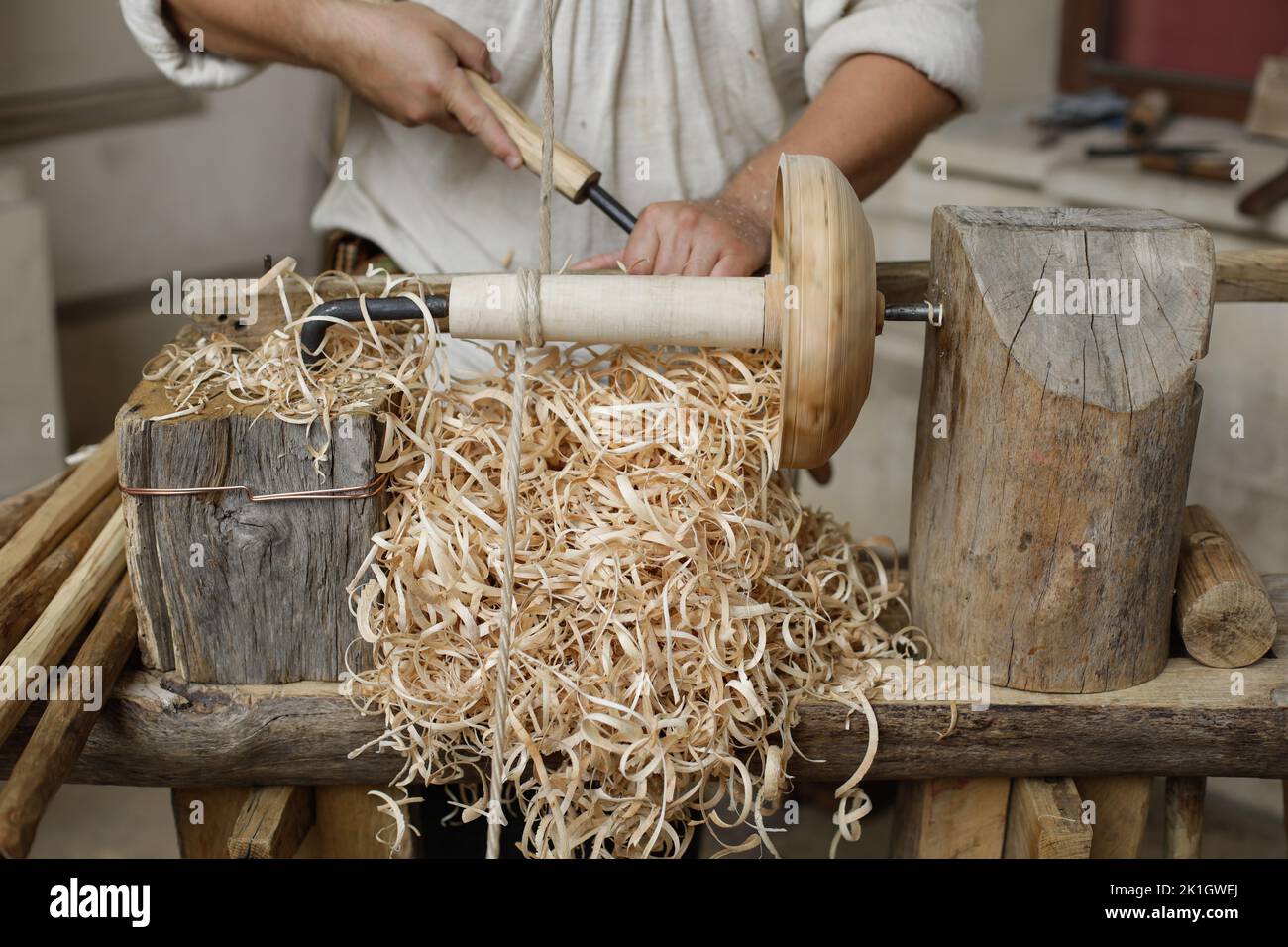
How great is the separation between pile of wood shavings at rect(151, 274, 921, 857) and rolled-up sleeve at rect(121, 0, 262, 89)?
1.36 feet

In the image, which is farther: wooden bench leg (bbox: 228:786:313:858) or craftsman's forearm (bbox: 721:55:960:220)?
craftsman's forearm (bbox: 721:55:960:220)

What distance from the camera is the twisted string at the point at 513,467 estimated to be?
91 cm

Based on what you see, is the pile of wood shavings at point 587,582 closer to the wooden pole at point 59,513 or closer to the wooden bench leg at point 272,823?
the wooden bench leg at point 272,823

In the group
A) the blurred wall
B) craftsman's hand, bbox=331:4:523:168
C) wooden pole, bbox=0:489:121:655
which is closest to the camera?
wooden pole, bbox=0:489:121:655

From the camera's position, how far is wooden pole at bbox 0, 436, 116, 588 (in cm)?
121

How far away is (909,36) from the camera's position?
4.33ft

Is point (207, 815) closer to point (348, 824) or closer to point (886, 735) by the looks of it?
point (348, 824)

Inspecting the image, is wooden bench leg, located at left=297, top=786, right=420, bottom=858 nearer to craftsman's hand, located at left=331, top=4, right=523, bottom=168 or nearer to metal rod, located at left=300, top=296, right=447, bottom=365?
metal rod, located at left=300, top=296, right=447, bottom=365

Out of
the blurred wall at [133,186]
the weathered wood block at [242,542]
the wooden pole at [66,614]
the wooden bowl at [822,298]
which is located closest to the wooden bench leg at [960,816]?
the wooden bowl at [822,298]

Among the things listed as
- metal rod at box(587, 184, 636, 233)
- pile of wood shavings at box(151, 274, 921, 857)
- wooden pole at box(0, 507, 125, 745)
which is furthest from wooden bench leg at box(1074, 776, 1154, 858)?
wooden pole at box(0, 507, 125, 745)

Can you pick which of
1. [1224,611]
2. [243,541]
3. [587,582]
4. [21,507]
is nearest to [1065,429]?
[1224,611]

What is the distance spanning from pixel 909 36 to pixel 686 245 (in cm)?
39

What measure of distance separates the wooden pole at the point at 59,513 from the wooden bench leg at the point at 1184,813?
1.16m

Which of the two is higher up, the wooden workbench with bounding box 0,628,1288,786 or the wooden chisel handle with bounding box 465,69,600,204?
the wooden chisel handle with bounding box 465,69,600,204
